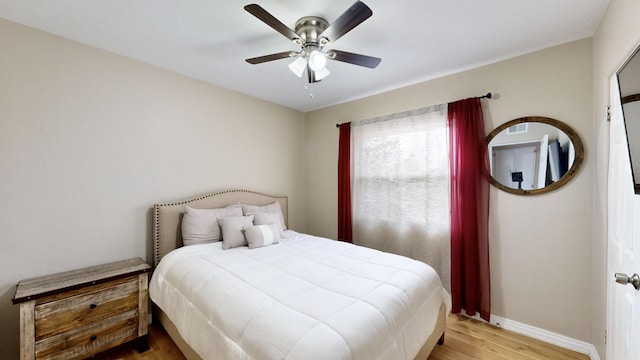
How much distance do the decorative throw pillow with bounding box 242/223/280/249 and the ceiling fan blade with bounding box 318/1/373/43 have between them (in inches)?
73.3

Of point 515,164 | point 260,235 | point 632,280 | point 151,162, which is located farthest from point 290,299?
point 515,164

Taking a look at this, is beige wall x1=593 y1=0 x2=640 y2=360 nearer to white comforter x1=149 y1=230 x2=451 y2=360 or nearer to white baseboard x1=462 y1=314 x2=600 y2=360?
white baseboard x1=462 y1=314 x2=600 y2=360

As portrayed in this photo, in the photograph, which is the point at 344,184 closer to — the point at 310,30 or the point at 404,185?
the point at 404,185

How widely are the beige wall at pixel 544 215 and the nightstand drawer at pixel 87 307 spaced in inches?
130

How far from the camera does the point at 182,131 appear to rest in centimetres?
274

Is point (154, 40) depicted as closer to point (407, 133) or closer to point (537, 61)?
point (407, 133)

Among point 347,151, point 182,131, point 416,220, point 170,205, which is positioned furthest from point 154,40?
point 416,220

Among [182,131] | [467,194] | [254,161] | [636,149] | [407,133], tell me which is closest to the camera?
[636,149]

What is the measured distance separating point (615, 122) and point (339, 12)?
188 centimetres

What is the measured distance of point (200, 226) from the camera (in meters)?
2.56

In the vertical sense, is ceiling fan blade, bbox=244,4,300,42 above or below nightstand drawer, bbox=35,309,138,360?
above

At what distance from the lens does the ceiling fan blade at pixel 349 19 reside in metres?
1.33

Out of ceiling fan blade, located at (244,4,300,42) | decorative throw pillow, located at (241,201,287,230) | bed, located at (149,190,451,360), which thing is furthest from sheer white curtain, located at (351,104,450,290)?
ceiling fan blade, located at (244,4,300,42)

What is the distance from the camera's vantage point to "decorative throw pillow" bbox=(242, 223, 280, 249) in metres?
2.49
